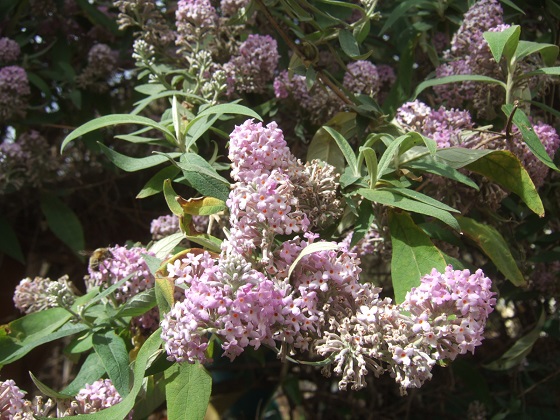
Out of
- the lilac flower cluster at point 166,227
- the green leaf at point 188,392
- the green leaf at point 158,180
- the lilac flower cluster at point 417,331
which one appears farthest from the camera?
the lilac flower cluster at point 166,227

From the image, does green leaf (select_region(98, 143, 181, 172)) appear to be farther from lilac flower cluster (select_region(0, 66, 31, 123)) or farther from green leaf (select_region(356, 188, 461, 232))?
lilac flower cluster (select_region(0, 66, 31, 123))

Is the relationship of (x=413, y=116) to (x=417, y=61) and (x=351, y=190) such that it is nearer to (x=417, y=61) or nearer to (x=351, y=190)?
(x=351, y=190)

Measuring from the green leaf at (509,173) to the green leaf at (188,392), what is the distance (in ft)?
2.22

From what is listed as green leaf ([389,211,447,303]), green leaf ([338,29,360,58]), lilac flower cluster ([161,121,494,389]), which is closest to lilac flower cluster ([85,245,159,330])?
lilac flower cluster ([161,121,494,389])

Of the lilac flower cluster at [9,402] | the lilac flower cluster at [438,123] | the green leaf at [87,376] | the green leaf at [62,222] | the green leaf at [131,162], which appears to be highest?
the lilac flower cluster at [438,123]

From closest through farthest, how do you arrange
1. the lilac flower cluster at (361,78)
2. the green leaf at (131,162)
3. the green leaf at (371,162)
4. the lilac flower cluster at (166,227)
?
1. the green leaf at (371,162)
2. the green leaf at (131,162)
3. the lilac flower cluster at (166,227)
4. the lilac flower cluster at (361,78)

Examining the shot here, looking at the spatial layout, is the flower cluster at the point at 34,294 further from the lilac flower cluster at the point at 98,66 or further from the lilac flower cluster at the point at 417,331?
the lilac flower cluster at the point at 98,66

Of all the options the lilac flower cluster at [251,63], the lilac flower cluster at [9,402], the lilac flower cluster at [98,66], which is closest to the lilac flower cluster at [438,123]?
the lilac flower cluster at [251,63]

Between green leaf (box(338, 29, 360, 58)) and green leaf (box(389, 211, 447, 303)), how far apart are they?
41 cm

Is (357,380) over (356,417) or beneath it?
over

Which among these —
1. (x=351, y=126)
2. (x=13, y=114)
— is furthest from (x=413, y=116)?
(x=13, y=114)

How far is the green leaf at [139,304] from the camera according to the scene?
4.07ft

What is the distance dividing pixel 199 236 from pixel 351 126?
53cm

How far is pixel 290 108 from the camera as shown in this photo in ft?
5.88
